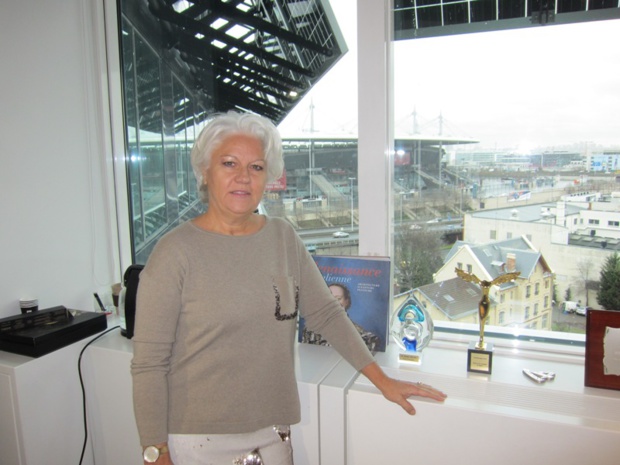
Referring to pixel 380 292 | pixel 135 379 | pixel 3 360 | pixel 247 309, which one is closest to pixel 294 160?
pixel 380 292

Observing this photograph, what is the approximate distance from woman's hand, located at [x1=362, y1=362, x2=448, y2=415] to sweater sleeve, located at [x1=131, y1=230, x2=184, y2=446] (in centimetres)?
57

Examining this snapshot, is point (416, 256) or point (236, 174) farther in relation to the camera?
point (416, 256)

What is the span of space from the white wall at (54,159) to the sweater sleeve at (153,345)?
0.97 meters

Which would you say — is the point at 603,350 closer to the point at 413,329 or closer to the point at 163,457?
the point at 413,329

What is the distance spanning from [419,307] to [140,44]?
193 centimetres

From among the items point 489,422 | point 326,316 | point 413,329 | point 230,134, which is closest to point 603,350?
point 489,422

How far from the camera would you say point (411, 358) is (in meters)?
1.50

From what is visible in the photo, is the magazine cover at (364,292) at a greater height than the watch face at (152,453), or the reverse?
the magazine cover at (364,292)

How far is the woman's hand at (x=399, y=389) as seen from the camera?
1229 millimetres

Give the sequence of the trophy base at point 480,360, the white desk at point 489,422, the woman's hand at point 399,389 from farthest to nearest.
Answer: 1. the trophy base at point 480,360
2. the woman's hand at point 399,389
3. the white desk at point 489,422

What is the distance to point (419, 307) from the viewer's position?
1.55 metres

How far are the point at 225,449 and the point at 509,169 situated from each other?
4.31ft

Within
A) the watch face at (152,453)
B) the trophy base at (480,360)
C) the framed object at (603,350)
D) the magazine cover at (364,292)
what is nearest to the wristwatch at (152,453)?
the watch face at (152,453)

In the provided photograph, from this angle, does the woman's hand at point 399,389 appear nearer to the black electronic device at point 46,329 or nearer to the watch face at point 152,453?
the watch face at point 152,453
